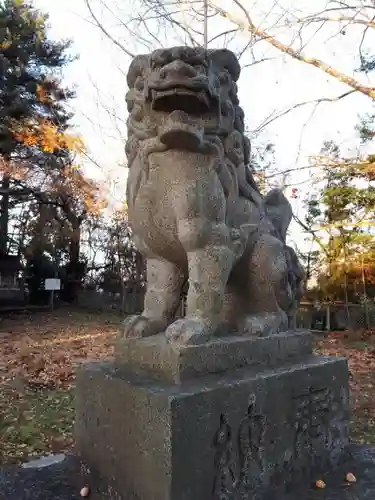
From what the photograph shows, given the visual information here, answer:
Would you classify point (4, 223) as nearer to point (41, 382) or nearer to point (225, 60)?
point (41, 382)

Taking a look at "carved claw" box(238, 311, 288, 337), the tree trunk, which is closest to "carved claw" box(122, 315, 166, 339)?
"carved claw" box(238, 311, 288, 337)

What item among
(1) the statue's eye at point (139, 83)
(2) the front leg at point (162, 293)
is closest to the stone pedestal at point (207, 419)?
(2) the front leg at point (162, 293)

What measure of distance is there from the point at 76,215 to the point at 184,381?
1274 centimetres

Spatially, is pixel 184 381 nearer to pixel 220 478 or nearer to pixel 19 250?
pixel 220 478

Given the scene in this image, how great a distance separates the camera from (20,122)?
11141mm

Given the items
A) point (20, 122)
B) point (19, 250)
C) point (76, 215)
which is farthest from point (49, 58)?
point (19, 250)

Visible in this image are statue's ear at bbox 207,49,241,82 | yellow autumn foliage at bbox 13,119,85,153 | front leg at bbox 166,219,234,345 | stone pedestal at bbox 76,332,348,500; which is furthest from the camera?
yellow autumn foliage at bbox 13,119,85,153

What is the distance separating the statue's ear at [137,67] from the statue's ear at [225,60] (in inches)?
10.3

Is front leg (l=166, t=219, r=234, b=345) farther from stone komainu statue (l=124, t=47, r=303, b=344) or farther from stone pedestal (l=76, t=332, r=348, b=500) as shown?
stone pedestal (l=76, t=332, r=348, b=500)

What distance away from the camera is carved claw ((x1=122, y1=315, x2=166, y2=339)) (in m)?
1.83

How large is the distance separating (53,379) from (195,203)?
4.26m

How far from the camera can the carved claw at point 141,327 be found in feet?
5.99

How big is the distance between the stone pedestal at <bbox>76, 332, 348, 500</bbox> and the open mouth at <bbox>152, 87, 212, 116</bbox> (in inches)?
35.0

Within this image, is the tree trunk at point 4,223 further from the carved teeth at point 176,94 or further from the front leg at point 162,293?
the carved teeth at point 176,94
